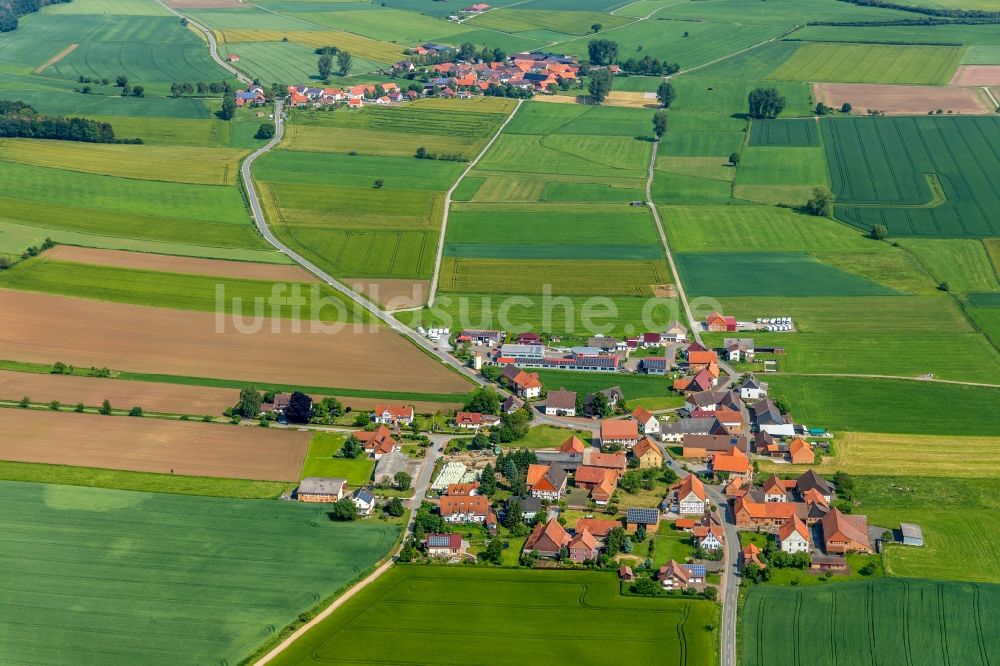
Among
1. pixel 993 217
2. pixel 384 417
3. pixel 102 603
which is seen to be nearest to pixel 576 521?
pixel 384 417

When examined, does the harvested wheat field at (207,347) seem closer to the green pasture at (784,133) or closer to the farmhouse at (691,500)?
the farmhouse at (691,500)

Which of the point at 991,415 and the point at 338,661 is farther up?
the point at 991,415

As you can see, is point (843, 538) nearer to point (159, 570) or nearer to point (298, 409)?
point (298, 409)

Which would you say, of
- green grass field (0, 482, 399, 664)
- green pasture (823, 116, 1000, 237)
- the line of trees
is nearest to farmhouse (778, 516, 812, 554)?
green grass field (0, 482, 399, 664)

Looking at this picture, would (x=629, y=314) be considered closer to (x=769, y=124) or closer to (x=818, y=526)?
(x=818, y=526)

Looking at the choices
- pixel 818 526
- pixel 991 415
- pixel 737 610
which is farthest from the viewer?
pixel 991 415

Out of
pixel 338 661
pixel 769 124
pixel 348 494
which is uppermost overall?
pixel 769 124
